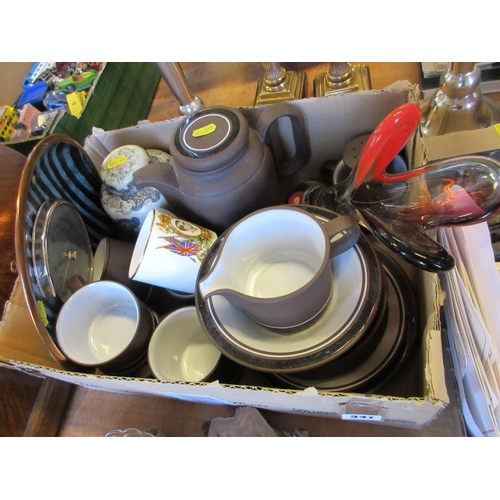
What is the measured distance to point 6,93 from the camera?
914mm

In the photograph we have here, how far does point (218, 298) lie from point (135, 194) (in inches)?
9.0

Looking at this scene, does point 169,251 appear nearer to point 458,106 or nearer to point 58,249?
point 58,249

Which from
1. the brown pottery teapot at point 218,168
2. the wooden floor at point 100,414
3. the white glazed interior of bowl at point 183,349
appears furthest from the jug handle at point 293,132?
the wooden floor at point 100,414

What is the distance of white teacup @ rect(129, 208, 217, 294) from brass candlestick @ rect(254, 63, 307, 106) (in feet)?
1.23

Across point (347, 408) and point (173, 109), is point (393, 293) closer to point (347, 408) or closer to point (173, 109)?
point (347, 408)

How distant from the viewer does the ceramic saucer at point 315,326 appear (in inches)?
15.2

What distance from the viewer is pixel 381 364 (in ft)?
1.41

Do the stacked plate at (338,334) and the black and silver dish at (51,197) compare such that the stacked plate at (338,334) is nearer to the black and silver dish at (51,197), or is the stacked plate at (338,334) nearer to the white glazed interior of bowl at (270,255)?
the white glazed interior of bowl at (270,255)

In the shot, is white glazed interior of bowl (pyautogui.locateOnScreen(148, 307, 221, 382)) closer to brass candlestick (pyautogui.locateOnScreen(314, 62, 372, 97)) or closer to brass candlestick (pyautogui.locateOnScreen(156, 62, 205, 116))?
brass candlestick (pyautogui.locateOnScreen(156, 62, 205, 116))

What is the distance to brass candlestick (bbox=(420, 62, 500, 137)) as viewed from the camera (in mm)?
573

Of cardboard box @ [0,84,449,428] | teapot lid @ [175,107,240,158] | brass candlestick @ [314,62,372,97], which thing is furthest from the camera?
brass candlestick @ [314,62,372,97]

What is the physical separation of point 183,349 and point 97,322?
0.14 metres

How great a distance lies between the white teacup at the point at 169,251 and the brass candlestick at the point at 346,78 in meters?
0.40

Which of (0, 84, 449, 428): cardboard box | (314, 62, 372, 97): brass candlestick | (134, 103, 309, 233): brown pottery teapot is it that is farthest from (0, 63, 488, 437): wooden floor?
(314, 62, 372, 97): brass candlestick
